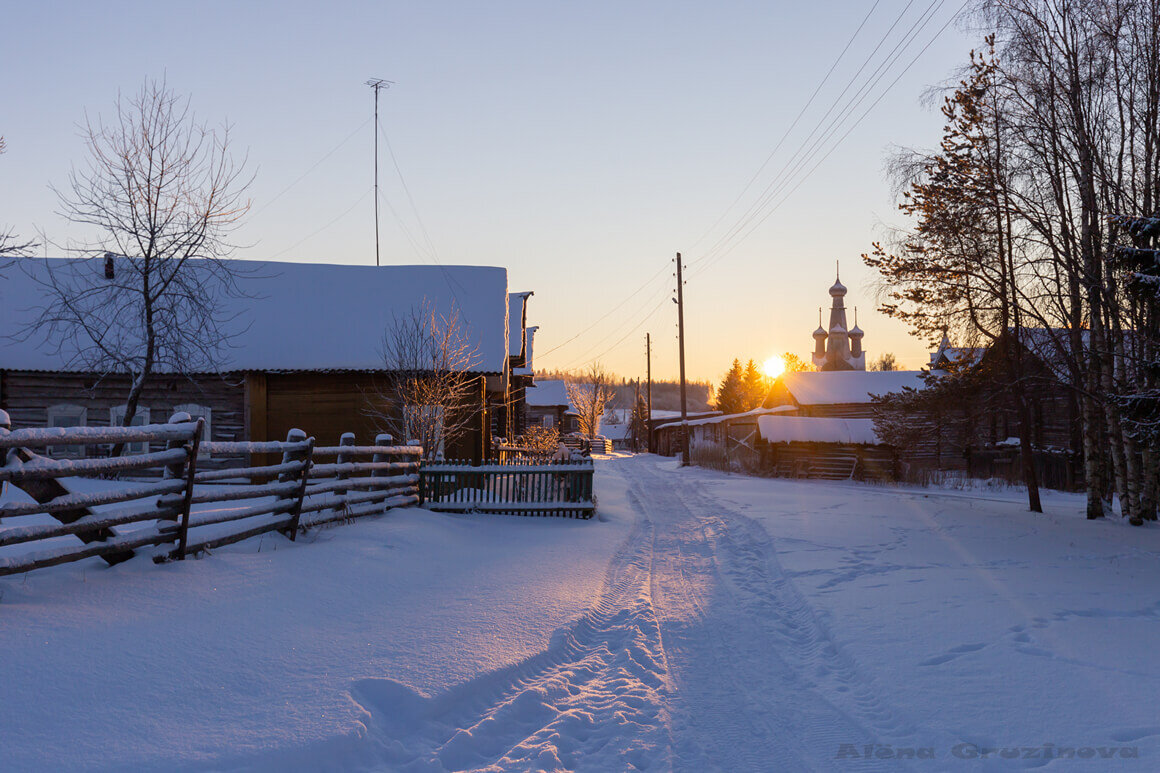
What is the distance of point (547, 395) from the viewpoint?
6406 centimetres

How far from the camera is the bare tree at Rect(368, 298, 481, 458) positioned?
1677 cm

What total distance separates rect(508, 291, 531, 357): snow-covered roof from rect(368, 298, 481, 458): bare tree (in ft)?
19.0

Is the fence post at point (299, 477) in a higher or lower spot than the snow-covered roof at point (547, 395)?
lower

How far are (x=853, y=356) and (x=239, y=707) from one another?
83.9 metres

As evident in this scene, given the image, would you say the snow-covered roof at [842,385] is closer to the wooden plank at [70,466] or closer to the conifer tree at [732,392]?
the conifer tree at [732,392]

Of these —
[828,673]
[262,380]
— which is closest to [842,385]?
[262,380]

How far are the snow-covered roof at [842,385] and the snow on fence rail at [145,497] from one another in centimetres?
3827

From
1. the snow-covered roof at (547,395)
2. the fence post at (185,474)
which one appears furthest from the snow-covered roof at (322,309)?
the snow-covered roof at (547,395)

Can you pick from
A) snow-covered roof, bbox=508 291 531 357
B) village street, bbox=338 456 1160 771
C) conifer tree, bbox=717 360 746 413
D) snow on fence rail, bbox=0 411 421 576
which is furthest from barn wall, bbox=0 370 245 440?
conifer tree, bbox=717 360 746 413

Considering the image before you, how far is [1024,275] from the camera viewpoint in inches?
608

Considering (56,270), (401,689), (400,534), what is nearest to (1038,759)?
(401,689)

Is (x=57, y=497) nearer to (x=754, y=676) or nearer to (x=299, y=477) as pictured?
(x=299, y=477)

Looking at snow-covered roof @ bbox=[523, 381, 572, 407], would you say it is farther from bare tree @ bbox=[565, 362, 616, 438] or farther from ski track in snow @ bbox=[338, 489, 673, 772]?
ski track in snow @ bbox=[338, 489, 673, 772]

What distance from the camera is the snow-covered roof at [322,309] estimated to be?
71.3 ft
